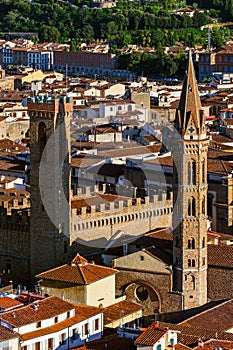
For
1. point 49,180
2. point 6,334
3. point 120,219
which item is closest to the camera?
point 6,334

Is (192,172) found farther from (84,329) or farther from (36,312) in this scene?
(36,312)

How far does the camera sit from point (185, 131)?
25.2 metres

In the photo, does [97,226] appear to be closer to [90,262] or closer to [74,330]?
[90,262]

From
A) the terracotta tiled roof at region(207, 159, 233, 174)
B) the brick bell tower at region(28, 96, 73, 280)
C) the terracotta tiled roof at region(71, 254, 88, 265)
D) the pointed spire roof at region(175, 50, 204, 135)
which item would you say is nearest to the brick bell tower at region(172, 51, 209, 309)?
the pointed spire roof at region(175, 50, 204, 135)

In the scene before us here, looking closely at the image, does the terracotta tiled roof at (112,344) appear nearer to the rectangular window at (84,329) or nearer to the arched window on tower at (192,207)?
the rectangular window at (84,329)

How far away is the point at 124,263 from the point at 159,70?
61352 millimetres

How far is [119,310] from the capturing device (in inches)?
991

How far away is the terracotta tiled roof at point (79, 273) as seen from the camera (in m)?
24.9

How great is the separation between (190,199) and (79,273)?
3.12 meters

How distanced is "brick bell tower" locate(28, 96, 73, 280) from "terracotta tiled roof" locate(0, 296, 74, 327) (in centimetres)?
480

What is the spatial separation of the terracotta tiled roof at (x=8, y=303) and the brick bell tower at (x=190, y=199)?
4719mm

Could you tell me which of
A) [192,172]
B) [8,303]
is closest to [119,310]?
[8,303]

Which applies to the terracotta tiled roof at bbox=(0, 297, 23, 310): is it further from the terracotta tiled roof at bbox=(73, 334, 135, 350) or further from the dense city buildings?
the terracotta tiled roof at bbox=(73, 334, 135, 350)

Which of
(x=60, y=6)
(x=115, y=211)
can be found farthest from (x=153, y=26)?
(x=115, y=211)
